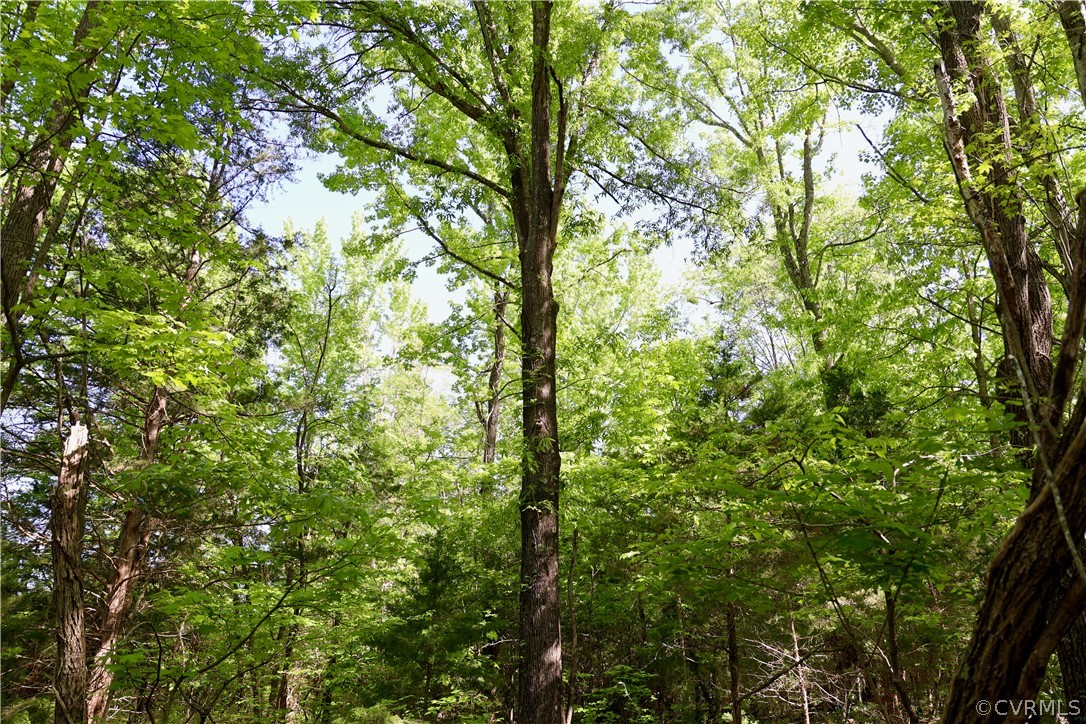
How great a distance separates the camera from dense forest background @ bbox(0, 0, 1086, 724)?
3299mm

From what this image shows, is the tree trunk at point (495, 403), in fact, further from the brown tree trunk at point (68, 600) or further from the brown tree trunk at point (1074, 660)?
the brown tree trunk at point (1074, 660)

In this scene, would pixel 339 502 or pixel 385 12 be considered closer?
pixel 339 502

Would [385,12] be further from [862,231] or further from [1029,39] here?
[862,231]

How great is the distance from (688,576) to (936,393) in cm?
736

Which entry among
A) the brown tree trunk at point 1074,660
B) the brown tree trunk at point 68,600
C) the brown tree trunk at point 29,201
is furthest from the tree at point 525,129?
the brown tree trunk at point 1074,660

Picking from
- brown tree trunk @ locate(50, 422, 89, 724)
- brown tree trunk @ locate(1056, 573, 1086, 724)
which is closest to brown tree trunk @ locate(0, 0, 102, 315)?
brown tree trunk @ locate(50, 422, 89, 724)

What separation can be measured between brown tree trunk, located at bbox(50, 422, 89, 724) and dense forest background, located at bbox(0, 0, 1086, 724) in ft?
0.09

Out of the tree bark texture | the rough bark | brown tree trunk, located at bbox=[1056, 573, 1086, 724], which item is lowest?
brown tree trunk, located at bbox=[1056, 573, 1086, 724]

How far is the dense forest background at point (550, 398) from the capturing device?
3.30 meters

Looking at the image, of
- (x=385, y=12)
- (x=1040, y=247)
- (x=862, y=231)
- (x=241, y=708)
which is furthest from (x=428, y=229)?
(x=862, y=231)

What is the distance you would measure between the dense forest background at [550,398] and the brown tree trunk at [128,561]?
0.18 ft

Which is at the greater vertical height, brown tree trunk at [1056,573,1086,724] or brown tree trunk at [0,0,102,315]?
brown tree trunk at [0,0,102,315]

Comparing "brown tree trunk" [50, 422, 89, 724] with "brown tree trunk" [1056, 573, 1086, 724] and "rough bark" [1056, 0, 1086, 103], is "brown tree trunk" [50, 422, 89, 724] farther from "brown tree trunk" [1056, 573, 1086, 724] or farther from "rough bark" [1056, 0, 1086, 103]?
"brown tree trunk" [1056, 573, 1086, 724]

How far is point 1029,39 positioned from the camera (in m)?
4.61
